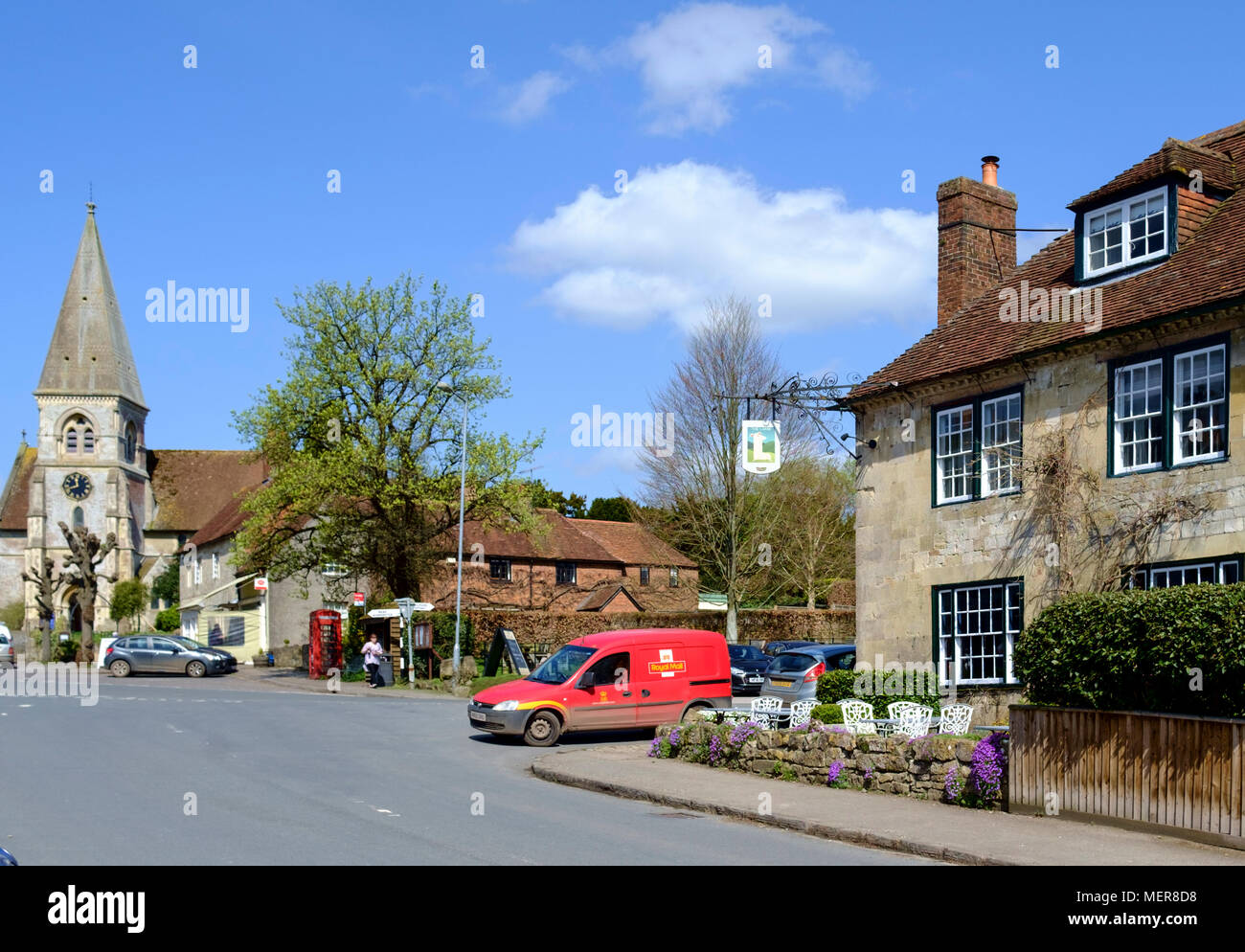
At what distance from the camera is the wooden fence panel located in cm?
1038

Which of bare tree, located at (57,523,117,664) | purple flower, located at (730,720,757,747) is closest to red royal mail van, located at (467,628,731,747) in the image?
purple flower, located at (730,720,757,747)

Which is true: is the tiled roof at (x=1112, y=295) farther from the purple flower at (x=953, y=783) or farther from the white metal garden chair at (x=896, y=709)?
the purple flower at (x=953, y=783)

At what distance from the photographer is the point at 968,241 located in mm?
23531

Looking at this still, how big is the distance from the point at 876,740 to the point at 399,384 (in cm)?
2983

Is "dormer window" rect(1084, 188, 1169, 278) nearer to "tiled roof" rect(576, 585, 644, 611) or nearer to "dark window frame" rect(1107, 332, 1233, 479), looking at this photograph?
"dark window frame" rect(1107, 332, 1233, 479)

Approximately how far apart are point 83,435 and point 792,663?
7762cm

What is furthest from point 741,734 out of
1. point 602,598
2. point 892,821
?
point 602,598

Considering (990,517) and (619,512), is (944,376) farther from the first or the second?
(619,512)

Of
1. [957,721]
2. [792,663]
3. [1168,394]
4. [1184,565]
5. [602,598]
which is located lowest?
[602,598]

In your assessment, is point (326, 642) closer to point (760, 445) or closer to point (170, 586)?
point (760, 445)

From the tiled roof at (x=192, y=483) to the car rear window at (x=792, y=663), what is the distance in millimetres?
68982

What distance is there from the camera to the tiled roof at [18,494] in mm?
92250

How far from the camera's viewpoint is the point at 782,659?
24.5 metres

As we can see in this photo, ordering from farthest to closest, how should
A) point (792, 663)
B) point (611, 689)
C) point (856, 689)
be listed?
point (792, 663)
point (856, 689)
point (611, 689)
